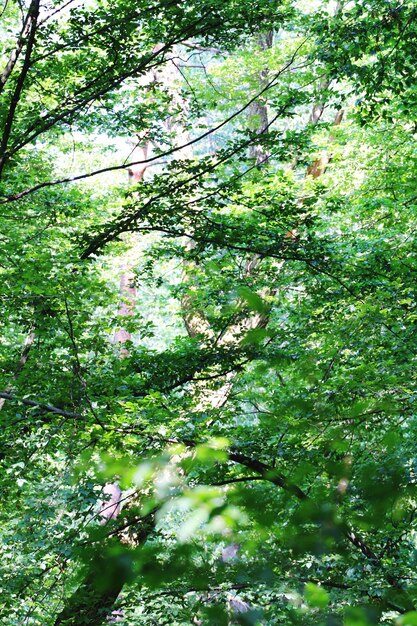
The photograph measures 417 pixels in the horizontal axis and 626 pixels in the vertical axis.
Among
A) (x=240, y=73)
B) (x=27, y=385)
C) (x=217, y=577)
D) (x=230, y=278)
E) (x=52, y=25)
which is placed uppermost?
(x=240, y=73)

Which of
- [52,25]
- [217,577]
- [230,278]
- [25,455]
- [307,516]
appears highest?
[230,278]

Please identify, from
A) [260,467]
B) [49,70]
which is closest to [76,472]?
[260,467]

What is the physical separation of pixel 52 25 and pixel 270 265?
320cm

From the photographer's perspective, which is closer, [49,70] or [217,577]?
[217,577]

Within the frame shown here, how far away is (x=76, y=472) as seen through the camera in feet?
4.92

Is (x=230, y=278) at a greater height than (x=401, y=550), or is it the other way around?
(x=230, y=278)

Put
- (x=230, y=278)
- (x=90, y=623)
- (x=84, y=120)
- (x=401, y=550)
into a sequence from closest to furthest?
(x=90, y=623) → (x=401, y=550) → (x=84, y=120) → (x=230, y=278)

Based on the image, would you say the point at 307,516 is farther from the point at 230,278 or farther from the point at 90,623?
the point at 230,278

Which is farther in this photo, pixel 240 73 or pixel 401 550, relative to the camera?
pixel 240 73

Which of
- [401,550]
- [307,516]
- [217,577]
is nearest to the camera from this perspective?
[307,516]

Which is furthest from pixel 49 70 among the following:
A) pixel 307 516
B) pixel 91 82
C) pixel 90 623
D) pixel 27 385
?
pixel 307 516

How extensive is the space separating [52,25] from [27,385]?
2689 mm

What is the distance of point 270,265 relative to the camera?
6.66m

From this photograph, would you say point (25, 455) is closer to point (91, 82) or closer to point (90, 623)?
point (90, 623)
